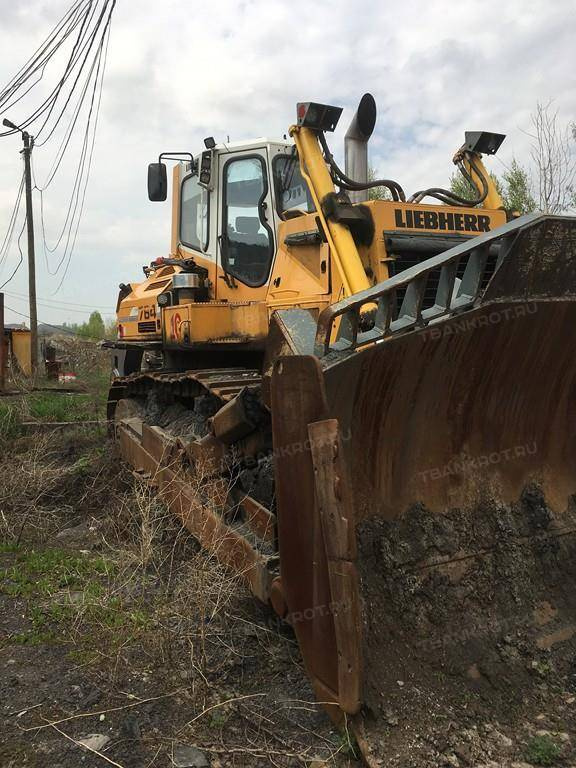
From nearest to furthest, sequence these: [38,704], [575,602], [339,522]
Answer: [339,522], [38,704], [575,602]

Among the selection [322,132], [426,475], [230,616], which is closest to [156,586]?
[230,616]

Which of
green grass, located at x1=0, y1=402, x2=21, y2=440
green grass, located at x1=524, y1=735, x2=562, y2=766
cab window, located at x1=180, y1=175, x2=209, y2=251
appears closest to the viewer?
green grass, located at x1=524, y1=735, x2=562, y2=766

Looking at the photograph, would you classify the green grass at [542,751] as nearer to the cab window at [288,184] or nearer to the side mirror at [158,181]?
the cab window at [288,184]

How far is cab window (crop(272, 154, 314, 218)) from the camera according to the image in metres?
5.38

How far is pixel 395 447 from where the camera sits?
3176 mm

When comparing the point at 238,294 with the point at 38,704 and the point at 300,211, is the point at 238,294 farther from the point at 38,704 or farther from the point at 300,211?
the point at 38,704

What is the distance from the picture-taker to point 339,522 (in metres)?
2.45

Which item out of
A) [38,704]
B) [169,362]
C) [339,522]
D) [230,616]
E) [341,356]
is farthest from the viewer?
[169,362]

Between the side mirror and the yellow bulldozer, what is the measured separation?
5.72 ft

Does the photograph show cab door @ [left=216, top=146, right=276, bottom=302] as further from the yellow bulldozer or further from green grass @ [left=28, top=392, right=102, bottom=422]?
green grass @ [left=28, top=392, right=102, bottom=422]

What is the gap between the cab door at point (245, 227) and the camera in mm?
5449

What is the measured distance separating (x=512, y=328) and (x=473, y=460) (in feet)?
2.30

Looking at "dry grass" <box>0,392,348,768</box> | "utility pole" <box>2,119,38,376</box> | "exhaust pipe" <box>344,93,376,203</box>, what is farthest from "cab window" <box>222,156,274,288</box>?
"utility pole" <box>2,119,38,376</box>

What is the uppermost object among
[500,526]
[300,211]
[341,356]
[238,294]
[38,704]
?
[300,211]
